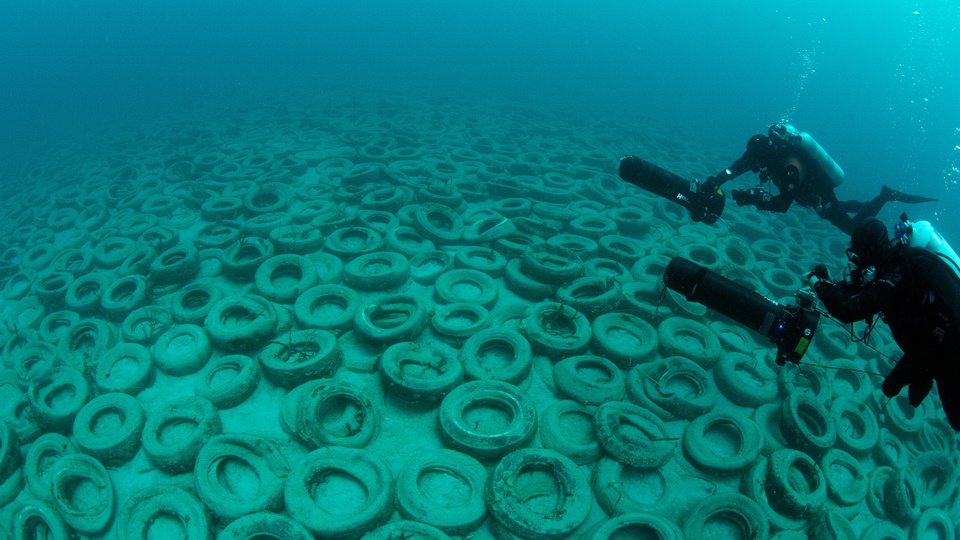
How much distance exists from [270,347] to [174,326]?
232 cm

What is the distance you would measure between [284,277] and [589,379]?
655 centimetres

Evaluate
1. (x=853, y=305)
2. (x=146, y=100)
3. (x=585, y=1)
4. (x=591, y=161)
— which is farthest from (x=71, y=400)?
(x=585, y=1)

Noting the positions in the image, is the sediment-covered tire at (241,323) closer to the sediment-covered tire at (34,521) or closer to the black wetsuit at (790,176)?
the sediment-covered tire at (34,521)

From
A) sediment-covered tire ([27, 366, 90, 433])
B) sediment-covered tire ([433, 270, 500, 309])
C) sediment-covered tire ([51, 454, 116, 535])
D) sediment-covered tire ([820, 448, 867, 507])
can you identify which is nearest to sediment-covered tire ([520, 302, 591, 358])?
sediment-covered tire ([433, 270, 500, 309])

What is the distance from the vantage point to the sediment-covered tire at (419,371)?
259 inches

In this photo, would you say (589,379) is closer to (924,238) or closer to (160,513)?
(924,238)

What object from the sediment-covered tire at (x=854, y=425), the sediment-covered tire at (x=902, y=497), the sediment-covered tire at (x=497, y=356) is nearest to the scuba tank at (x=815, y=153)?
the sediment-covered tire at (x=854, y=425)

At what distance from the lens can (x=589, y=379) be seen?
7344mm

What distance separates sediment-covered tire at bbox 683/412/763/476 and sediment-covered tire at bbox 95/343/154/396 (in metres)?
8.47

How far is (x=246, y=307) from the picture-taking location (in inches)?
322

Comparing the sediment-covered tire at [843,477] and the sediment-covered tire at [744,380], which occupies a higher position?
the sediment-covered tire at [744,380]

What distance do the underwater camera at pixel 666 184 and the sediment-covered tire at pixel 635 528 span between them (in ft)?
17.1

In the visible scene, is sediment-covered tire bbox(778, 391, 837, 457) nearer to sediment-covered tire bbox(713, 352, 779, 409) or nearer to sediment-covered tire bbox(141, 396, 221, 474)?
sediment-covered tire bbox(713, 352, 779, 409)

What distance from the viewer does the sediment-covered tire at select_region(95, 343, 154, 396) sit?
719 centimetres
